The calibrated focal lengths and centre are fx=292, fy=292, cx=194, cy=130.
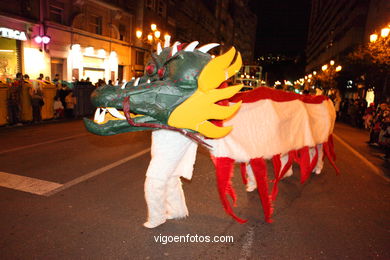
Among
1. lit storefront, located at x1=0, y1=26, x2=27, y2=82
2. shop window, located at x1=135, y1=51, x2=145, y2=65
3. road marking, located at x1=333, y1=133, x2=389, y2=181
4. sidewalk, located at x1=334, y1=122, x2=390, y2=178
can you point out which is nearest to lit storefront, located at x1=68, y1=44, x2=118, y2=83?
shop window, located at x1=135, y1=51, x2=145, y2=65

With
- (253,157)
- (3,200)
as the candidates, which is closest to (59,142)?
(3,200)

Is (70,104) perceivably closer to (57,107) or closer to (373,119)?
(57,107)

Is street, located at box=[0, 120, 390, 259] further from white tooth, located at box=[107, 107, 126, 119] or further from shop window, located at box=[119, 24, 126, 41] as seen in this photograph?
shop window, located at box=[119, 24, 126, 41]

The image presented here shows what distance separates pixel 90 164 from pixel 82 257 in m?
3.10

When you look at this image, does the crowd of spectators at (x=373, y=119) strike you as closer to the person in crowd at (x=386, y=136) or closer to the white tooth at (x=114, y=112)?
the person in crowd at (x=386, y=136)

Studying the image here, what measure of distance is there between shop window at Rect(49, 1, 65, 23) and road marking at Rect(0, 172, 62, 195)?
15362mm

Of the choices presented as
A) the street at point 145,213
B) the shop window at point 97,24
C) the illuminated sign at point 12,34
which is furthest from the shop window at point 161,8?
the street at point 145,213

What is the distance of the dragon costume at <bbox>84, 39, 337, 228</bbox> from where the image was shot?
279cm

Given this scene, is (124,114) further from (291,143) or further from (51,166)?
(51,166)

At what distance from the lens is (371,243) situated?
10.9 ft

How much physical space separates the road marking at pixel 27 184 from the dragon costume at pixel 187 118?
6.18 ft

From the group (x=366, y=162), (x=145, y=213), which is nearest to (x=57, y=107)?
(x=145, y=213)

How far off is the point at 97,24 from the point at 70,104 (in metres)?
11.5

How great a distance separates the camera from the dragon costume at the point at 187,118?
279 centimetres
